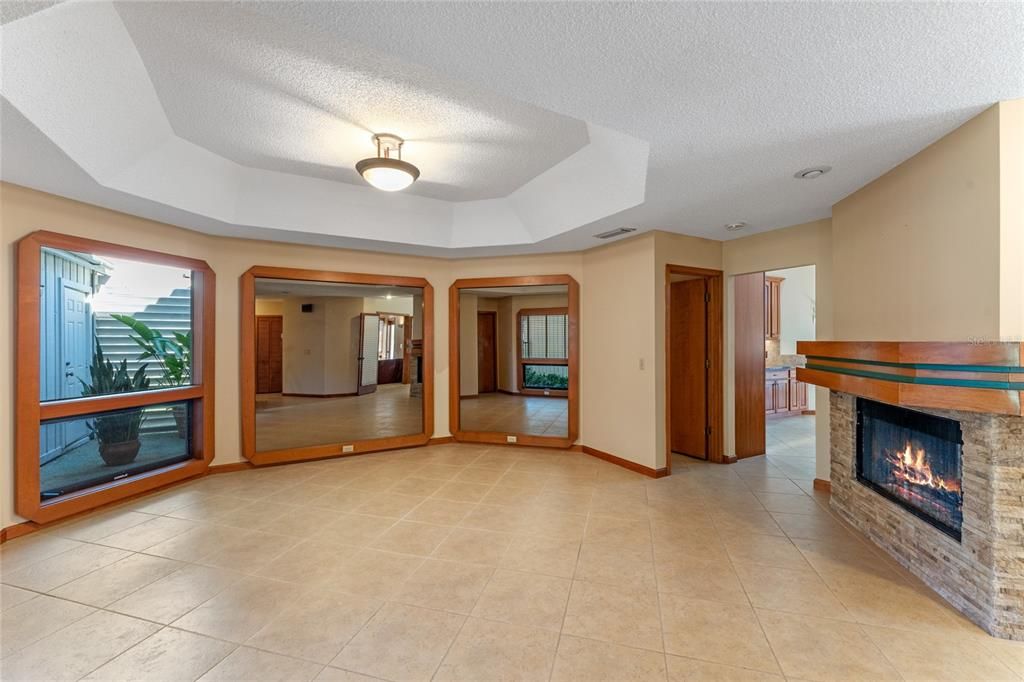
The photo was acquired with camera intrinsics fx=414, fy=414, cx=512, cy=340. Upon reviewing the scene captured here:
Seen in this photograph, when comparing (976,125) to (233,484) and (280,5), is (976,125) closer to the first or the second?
(280,5)

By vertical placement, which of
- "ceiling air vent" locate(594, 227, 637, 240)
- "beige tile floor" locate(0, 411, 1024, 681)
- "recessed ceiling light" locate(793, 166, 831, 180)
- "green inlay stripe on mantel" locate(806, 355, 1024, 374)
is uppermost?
"recessed ceiling light" locate(793, 166, 831, 180)

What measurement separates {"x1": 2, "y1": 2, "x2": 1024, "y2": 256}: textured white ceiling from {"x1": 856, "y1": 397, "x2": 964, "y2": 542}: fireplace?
1.64 metres

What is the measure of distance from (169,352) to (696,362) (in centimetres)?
549

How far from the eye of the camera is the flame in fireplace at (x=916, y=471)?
2.30 m

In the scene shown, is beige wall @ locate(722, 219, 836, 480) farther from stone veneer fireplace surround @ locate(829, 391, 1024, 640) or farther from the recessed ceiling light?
stone veneer fireplace surround @ locate(829, 391, 1024, 640)

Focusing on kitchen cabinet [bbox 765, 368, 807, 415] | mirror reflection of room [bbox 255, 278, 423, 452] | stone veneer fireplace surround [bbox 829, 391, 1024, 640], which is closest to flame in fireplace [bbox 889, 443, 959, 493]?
stone veneer fireplace surround [bbox 829, 391, 1024, 640]

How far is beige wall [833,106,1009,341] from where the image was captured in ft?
6.76

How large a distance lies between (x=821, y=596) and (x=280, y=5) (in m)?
3.61

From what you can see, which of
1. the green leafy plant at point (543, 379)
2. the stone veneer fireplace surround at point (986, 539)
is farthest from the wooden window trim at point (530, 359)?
the stone veneer fireplace surround at point (986, 539)

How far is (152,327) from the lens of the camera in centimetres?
382

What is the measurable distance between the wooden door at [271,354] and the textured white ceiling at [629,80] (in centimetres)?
735

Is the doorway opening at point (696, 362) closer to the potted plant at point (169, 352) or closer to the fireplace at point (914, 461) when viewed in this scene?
the fireplace at point (914, 461)

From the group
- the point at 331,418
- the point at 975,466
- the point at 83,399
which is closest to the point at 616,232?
the point at 975,466

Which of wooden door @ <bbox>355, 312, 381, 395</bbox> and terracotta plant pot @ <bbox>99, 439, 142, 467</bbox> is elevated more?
wooden door @ <bbox>355, 312, 381, 395</bbox>
